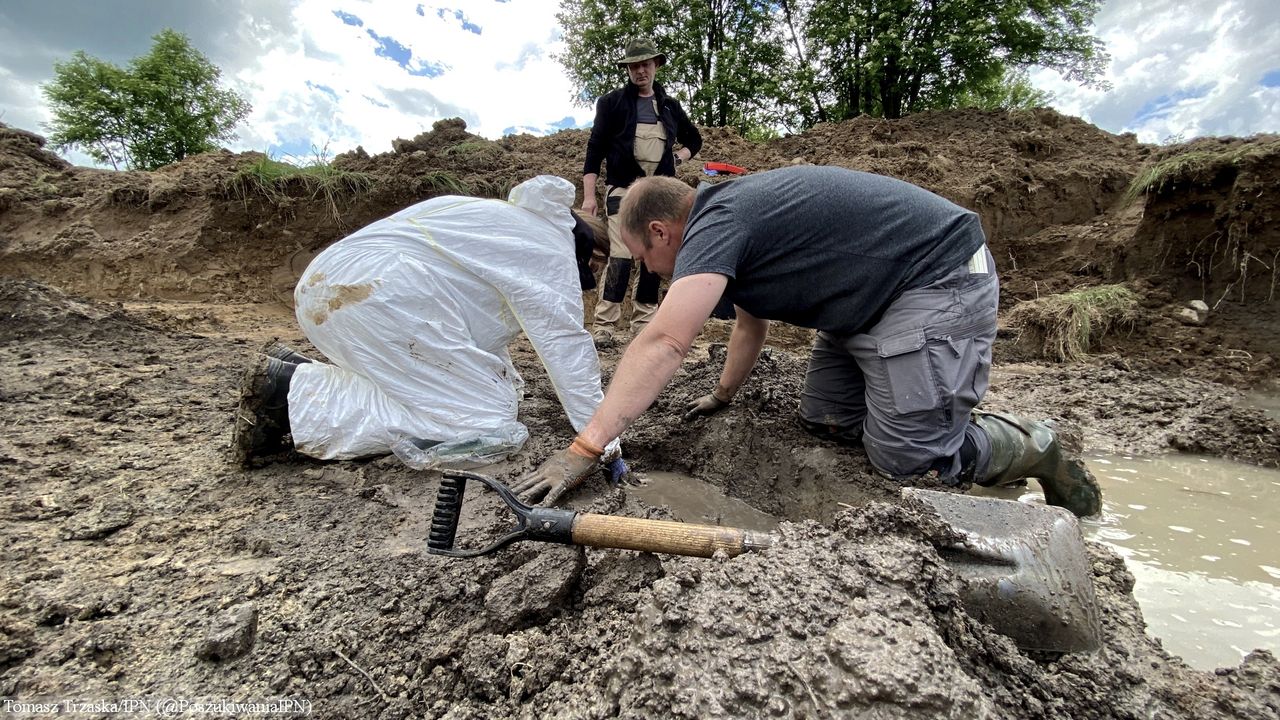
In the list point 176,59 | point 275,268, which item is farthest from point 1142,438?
point 176,59

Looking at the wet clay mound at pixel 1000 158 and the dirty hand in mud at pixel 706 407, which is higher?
the wet clay mound at pixel 1000 158

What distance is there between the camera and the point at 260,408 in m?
2.22

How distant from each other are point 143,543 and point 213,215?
5.00 meters

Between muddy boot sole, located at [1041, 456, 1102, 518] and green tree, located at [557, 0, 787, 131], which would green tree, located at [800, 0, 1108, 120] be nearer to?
green tree, located at [557, 0, 787, 131]

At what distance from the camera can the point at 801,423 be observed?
8.53ft

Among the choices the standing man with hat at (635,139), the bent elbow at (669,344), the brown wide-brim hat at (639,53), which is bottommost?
the bent elbow at (669,344)

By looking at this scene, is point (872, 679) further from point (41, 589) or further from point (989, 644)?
point (41, 589)

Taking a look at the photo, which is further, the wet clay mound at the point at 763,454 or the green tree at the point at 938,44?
the green tree at the point at 938,44

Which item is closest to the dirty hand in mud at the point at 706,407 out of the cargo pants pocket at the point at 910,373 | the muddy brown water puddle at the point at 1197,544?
the cargo pants pocket at the point at 910,373

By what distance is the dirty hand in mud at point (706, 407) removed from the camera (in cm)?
268

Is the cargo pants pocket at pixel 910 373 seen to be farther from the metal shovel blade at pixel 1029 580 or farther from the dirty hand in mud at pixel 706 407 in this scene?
the dirty hand in mud at pixel 706 407

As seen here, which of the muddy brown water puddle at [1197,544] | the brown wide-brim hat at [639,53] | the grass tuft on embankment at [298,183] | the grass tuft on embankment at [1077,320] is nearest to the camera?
the muddy brown water puddle at [1197,544]

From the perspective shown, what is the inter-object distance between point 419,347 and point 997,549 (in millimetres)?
2005

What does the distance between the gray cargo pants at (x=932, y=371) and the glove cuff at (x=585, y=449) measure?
1105mm
